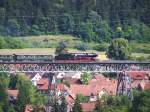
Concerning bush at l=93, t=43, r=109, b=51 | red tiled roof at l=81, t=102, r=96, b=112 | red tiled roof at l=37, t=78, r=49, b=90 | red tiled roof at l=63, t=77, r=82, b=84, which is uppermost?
bush at l=93, t=43, r=109, b=51

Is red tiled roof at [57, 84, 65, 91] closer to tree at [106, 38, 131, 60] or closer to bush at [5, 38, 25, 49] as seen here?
tree at [106, 38, 131, 60]

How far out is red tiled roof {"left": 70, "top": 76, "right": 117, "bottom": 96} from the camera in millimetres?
49812

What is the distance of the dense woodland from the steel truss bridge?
25.9 meters

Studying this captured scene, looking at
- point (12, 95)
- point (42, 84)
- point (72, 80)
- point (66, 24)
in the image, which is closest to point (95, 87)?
point (42, 84)

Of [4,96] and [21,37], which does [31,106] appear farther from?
[21,37]

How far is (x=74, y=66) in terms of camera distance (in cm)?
4362

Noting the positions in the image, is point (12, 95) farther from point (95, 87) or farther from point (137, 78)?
point (137, 78)

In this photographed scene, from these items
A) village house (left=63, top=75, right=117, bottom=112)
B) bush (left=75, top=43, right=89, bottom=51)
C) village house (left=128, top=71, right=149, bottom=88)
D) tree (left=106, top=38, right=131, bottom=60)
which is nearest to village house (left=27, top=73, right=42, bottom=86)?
village house (left=63, top=75, right=117, bottom=112)

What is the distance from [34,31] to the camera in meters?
70.6

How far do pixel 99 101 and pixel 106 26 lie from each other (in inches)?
1219

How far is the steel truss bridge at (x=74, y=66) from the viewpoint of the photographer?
140 ft

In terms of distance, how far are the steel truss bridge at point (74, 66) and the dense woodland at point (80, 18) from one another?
85.0 feet

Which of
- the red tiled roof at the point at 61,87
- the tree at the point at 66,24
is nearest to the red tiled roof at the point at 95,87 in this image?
the red tiled roof at the point at 61,87

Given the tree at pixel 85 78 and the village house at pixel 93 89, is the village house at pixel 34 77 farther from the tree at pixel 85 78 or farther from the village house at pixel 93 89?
the tree at pixel 85 78
